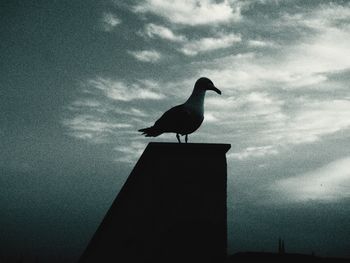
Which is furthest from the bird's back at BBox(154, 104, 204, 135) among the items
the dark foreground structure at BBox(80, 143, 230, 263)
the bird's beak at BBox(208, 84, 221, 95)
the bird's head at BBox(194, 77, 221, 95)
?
the dark foreground structure at BBox(80, 143, 230, 263)

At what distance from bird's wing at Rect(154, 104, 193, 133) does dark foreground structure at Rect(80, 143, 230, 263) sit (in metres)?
2.61

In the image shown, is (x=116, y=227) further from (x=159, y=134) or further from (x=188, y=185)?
(x=159, y=134)

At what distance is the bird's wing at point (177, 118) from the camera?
24.7 ft

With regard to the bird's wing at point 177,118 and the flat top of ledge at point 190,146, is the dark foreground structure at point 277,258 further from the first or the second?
the flat top of ledge at point 190,146

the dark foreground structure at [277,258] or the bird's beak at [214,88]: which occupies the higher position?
the bird's beak at [214,88]

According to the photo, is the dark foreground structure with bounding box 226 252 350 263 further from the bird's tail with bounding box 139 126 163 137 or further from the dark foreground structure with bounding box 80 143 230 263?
the dark foreground structure with bounding box 80 143 230 263

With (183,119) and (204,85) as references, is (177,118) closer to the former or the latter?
(183,119)

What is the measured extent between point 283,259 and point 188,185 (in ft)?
18.6

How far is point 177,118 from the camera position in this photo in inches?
299

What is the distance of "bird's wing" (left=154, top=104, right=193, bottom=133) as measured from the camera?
7.52 m

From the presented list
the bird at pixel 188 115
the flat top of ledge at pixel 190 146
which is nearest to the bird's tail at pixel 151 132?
the bird at pixel 188 115

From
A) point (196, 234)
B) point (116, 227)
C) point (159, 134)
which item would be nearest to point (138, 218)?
point (116, 227)

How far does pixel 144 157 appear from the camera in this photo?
4949mm

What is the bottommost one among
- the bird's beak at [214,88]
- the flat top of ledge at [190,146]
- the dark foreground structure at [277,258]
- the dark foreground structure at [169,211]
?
the dark foreground structure at [277,258]
